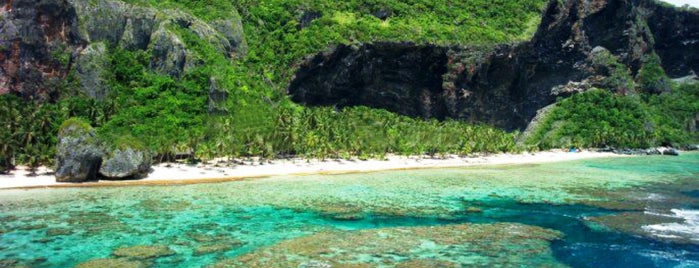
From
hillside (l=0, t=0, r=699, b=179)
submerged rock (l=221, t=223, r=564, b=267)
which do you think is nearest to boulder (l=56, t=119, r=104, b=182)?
hillside (l=0, t=0, r=699, b=179)

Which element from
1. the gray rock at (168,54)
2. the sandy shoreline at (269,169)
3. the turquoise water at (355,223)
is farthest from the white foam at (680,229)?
the gray rock at (168,54)

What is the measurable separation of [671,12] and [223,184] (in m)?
199

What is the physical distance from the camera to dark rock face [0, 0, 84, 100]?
80.0 metres

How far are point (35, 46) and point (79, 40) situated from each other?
791 cm

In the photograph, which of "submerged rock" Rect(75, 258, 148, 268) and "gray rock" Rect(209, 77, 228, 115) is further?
"gray rock" Rect(209, 77, 228, 115)

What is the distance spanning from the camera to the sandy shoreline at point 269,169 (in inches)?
2106

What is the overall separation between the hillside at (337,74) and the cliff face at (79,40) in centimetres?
22

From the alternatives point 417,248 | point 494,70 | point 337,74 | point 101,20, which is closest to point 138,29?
point 101,20

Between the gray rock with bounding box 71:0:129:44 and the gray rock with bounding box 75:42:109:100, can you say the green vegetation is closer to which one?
the gray rock with bounding box 75:42:109:100

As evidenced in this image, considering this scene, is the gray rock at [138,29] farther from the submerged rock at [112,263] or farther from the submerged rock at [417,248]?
the submerged rock at [417,248]

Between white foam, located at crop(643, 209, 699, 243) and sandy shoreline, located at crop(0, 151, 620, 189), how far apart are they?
4336cm

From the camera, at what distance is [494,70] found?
13788 cm

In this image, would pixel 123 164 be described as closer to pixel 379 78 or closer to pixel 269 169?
pixel 269 169

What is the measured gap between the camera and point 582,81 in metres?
141
